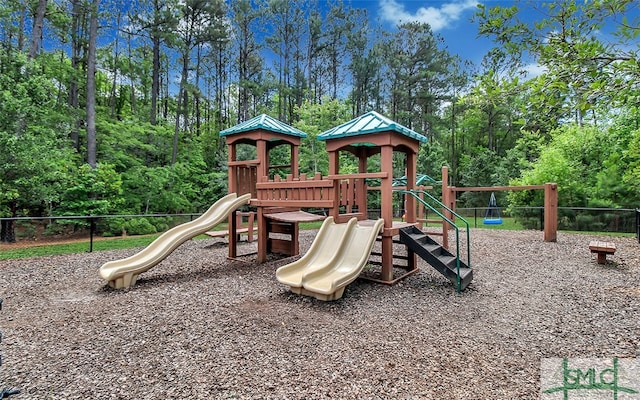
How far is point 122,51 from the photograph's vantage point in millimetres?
17938

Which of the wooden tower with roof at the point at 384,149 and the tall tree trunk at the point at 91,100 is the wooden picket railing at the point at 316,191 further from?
Answer: the tall tree trunk at the point at 91,100

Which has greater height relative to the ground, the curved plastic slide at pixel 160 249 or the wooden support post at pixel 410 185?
the wooden support post at pixel 410 185

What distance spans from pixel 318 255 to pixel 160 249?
2618 millimetres

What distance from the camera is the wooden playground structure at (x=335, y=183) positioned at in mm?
4812

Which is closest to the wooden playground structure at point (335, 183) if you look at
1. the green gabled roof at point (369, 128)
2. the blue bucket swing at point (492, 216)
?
the green gabled roof at point (369, 128)

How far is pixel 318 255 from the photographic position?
466cm

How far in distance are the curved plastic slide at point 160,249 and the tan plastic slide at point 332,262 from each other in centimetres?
199

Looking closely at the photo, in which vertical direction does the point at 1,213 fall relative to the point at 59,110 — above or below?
below

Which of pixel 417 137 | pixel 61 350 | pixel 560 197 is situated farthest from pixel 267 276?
pixel 560 197

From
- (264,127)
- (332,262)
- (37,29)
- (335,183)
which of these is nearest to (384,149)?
(335,183)

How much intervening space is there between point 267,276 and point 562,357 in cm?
391

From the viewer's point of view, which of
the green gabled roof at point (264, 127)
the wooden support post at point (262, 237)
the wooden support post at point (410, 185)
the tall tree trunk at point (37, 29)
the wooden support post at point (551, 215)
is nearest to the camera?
the wooden support post at point (410, 185)

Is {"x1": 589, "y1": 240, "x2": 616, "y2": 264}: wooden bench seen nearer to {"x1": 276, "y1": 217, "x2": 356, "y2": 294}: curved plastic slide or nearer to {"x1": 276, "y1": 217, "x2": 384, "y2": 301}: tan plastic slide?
{"x1": 276, "y1": 217, "x2": 384, "y2": 301}: tan plastic slide

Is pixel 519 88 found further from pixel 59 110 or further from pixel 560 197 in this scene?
pixel 59 110
